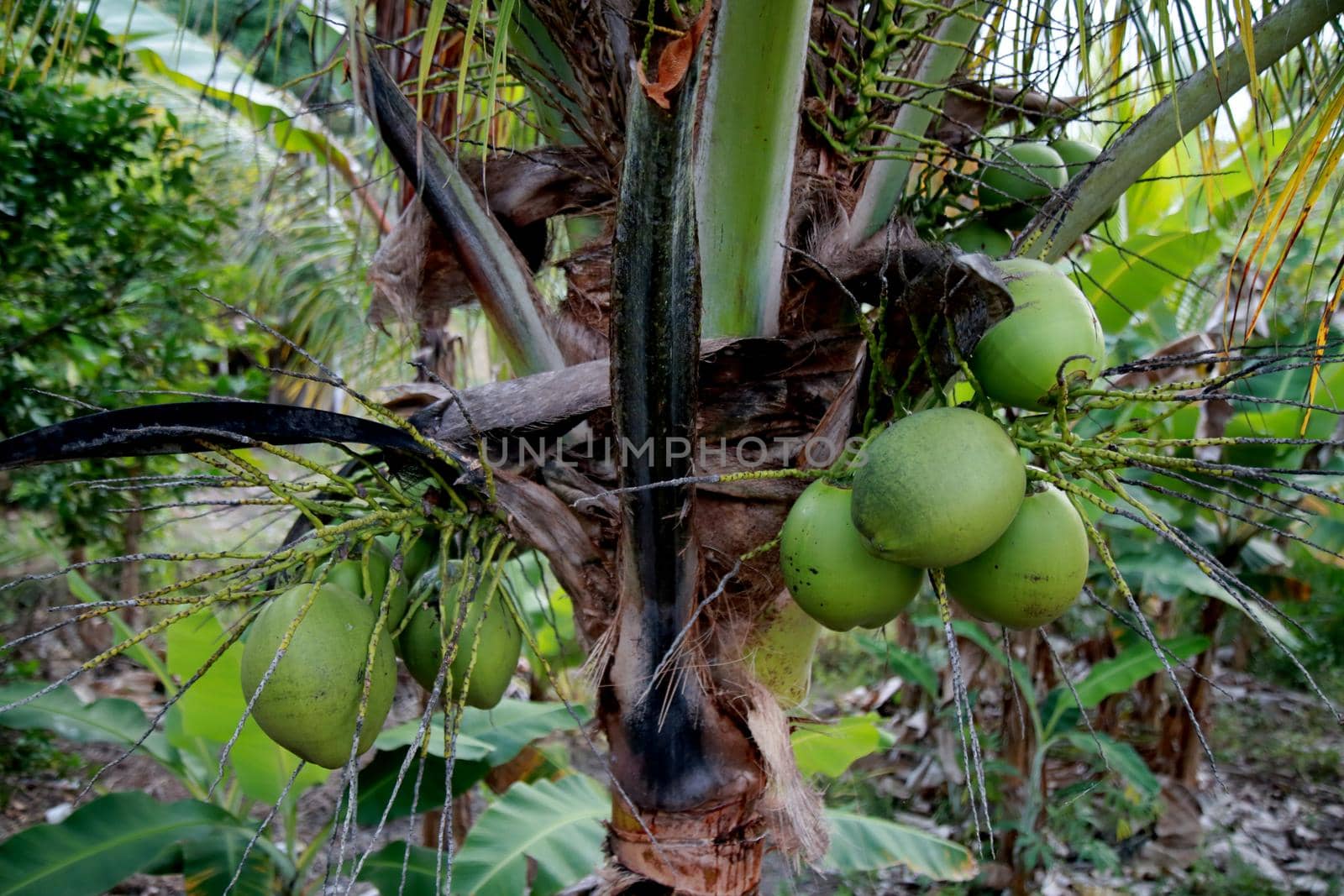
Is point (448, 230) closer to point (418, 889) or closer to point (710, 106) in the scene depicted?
point (710, 106)

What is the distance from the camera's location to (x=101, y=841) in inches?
96.7

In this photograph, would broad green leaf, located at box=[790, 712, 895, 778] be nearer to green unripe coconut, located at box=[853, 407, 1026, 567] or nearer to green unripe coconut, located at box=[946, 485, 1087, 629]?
green unripe coconut, located at box=[946, 485, 1087, 629]

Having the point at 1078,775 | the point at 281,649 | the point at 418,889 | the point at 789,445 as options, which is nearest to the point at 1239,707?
the point at 1078,775

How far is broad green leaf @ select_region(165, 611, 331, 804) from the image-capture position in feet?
8.25

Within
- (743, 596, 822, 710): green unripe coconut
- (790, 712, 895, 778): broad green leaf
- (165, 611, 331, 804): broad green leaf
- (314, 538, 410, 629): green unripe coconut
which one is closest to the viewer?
(314, 538, 410, 629): green unripe coconut

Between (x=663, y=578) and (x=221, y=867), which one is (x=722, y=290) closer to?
(x=663, y=578)

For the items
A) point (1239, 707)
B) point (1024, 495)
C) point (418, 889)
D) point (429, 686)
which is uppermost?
point (1024, 495)

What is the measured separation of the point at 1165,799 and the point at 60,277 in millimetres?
4870

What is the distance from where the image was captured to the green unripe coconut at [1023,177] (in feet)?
4.87

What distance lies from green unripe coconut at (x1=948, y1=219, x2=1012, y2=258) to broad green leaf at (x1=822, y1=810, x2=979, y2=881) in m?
1.96

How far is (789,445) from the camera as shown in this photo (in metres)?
1.42

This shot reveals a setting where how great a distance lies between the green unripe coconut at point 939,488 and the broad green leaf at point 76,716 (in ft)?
A: 9.08

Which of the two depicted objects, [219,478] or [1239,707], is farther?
[1239,707]

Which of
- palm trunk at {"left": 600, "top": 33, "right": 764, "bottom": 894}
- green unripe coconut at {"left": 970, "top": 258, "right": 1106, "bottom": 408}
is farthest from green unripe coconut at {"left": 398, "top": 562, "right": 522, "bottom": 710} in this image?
green unripe coconut at {"left": 970, "top": 258, "right": 1106, "bottom": 408}
